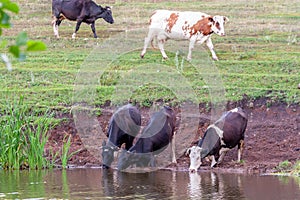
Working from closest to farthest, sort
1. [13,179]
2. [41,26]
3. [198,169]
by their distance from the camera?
1. [13,179]
2. [198,169]
3. [41,26]

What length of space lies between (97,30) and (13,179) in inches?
457

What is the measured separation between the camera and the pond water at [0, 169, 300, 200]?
898 cm

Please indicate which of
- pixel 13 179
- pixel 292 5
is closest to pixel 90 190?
pixel 13 179

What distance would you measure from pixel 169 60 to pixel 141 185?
297 inches

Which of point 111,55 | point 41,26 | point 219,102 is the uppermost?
point 41,26

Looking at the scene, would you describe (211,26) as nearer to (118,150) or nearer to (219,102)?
(219,102)

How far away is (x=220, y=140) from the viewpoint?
11992 mm

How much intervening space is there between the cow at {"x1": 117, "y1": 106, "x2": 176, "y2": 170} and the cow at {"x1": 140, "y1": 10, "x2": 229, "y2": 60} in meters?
4.67

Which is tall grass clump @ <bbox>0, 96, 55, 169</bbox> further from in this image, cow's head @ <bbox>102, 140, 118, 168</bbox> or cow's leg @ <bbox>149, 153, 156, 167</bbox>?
cow's leg @ <bbox>149, 153, 156, 167</bbox>

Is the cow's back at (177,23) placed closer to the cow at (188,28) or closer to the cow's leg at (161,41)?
the cow at (188,28)

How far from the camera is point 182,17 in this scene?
688 inches

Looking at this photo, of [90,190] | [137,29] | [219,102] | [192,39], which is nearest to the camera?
[90,190]

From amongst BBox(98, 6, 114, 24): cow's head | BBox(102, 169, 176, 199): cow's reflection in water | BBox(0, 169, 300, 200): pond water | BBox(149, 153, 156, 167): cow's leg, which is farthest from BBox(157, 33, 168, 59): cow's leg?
BBox(102, 169, 176, 199): cow's reflection in water

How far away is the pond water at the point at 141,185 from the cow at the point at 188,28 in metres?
6.27
